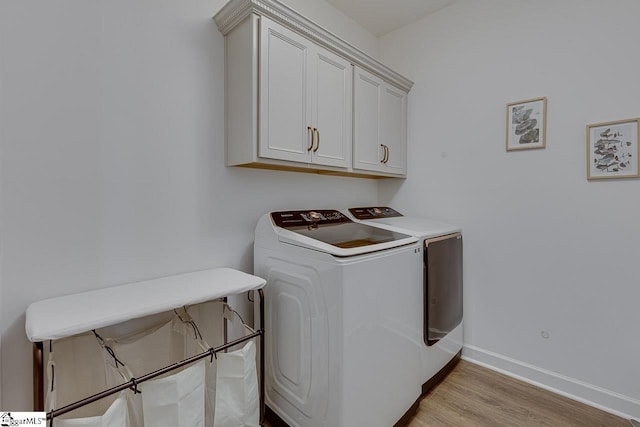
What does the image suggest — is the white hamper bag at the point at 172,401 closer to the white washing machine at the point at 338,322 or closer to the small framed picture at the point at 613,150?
the white washing machine at the point at 338,322

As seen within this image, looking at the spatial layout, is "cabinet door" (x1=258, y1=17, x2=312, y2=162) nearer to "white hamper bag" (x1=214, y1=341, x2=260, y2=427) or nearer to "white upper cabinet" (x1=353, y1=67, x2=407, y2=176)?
"white upper cabinet" (x1=353, y1=67, x2=407, y2=176)

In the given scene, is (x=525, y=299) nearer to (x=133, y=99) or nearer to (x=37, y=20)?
(x=133, y=99)

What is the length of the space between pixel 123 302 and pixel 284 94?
129cm

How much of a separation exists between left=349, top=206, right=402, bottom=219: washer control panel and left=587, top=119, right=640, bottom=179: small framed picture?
1.35m

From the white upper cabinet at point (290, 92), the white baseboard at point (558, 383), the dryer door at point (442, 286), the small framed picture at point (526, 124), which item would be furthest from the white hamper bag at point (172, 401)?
the small framed picture at point (526, 124)

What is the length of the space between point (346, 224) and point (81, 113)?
1.55 m

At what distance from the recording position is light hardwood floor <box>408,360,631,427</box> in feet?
5.48

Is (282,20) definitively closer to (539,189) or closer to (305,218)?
(305,218)

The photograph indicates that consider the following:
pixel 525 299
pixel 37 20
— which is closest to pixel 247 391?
pixel 37 20

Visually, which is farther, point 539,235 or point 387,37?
point 387,37

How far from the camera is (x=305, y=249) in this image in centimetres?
145

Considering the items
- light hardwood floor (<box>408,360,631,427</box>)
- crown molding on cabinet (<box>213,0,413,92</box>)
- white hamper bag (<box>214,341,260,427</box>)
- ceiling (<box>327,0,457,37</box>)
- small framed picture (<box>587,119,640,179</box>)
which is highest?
ceiling (<box>327,0,457,37</box>)

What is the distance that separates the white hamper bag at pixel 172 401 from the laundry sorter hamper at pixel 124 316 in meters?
0.02

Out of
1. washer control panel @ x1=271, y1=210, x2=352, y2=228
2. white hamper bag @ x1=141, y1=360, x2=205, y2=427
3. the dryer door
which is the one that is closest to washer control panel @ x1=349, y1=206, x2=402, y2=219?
washer control panel @ x1=271, y1=210, x2=352, y2=228
